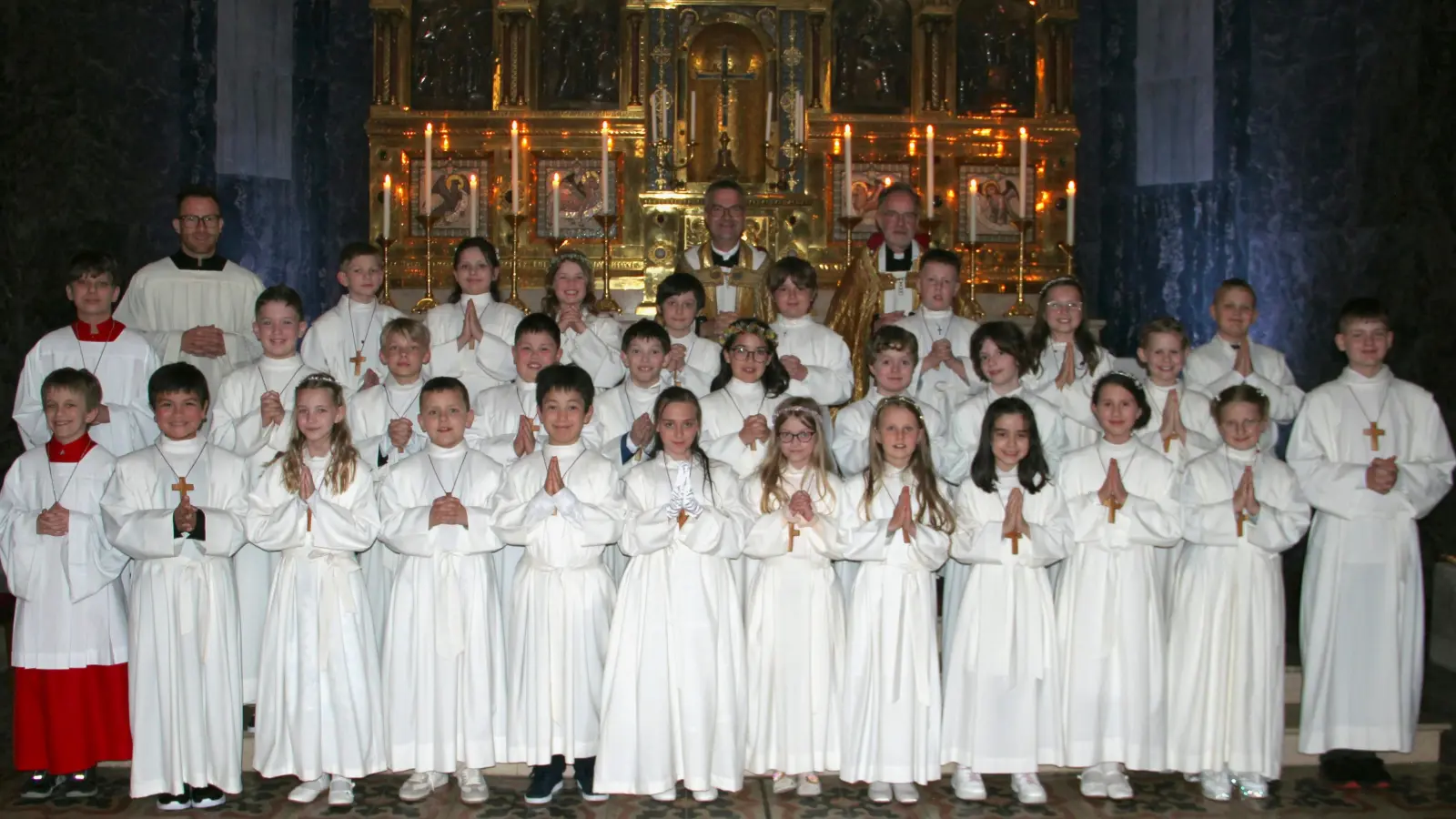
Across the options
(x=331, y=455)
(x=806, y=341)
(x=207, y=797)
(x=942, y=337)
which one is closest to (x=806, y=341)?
(x=806, y=341)

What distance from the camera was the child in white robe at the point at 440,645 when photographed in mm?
5836

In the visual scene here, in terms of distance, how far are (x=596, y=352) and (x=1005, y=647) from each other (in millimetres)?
2668

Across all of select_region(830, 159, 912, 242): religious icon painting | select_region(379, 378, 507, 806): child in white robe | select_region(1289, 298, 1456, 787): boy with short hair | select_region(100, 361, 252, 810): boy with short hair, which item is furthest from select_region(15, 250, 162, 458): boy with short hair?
select_region(1289, 298, 1456, 787): boy with short hair

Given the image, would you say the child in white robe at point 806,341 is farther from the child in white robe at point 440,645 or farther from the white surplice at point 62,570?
the white surplice at point 62,570

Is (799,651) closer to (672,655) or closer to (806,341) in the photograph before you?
(672,655)

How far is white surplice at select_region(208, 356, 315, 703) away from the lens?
247 inches

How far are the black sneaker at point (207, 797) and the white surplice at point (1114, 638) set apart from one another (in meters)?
3.39

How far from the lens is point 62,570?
589cm

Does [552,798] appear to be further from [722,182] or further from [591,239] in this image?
[591,239]

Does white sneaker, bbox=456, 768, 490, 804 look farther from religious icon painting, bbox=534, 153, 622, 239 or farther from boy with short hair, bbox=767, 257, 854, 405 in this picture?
religious icon painting, bbox=534, 153, 622, 239

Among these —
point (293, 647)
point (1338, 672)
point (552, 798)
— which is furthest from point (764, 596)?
point (1338, 672)

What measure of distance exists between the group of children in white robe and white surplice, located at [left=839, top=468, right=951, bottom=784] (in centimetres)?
1

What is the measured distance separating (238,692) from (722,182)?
376 cm

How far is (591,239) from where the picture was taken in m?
10.0
